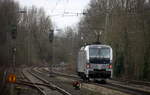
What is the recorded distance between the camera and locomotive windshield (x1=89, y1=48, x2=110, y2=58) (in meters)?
32.0

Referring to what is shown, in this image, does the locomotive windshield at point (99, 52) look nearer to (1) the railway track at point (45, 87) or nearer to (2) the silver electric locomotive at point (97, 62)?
(2) the silver electric locomotive at point (97, 62)

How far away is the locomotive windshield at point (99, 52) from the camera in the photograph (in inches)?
1261

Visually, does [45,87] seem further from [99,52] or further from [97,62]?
[99,52]

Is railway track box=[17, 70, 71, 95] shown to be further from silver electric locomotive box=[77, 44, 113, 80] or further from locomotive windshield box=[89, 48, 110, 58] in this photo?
locomotive windshield box=[89, 48, 110, 58]

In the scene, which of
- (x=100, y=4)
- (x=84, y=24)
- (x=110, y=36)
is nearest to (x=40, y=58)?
(x=84, y=24)

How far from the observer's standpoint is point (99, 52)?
32312mm

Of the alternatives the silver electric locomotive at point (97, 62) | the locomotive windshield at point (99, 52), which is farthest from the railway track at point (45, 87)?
the locomotive windshield at point (99, 52)

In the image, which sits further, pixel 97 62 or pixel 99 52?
pixel 99 52

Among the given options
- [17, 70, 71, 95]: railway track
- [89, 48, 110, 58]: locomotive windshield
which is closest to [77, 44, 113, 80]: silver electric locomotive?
[89, 48, 110, 58]: locomotive windshield

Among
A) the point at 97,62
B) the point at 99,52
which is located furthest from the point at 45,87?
the point at 99,52

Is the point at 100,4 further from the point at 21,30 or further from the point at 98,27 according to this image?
the point at 21,30

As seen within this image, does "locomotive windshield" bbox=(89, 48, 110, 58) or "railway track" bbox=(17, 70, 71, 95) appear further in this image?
"locomotive windshield" bbox=(89, 48, 110, 58)

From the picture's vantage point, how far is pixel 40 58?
103938mm

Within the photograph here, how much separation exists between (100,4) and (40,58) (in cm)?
4583
